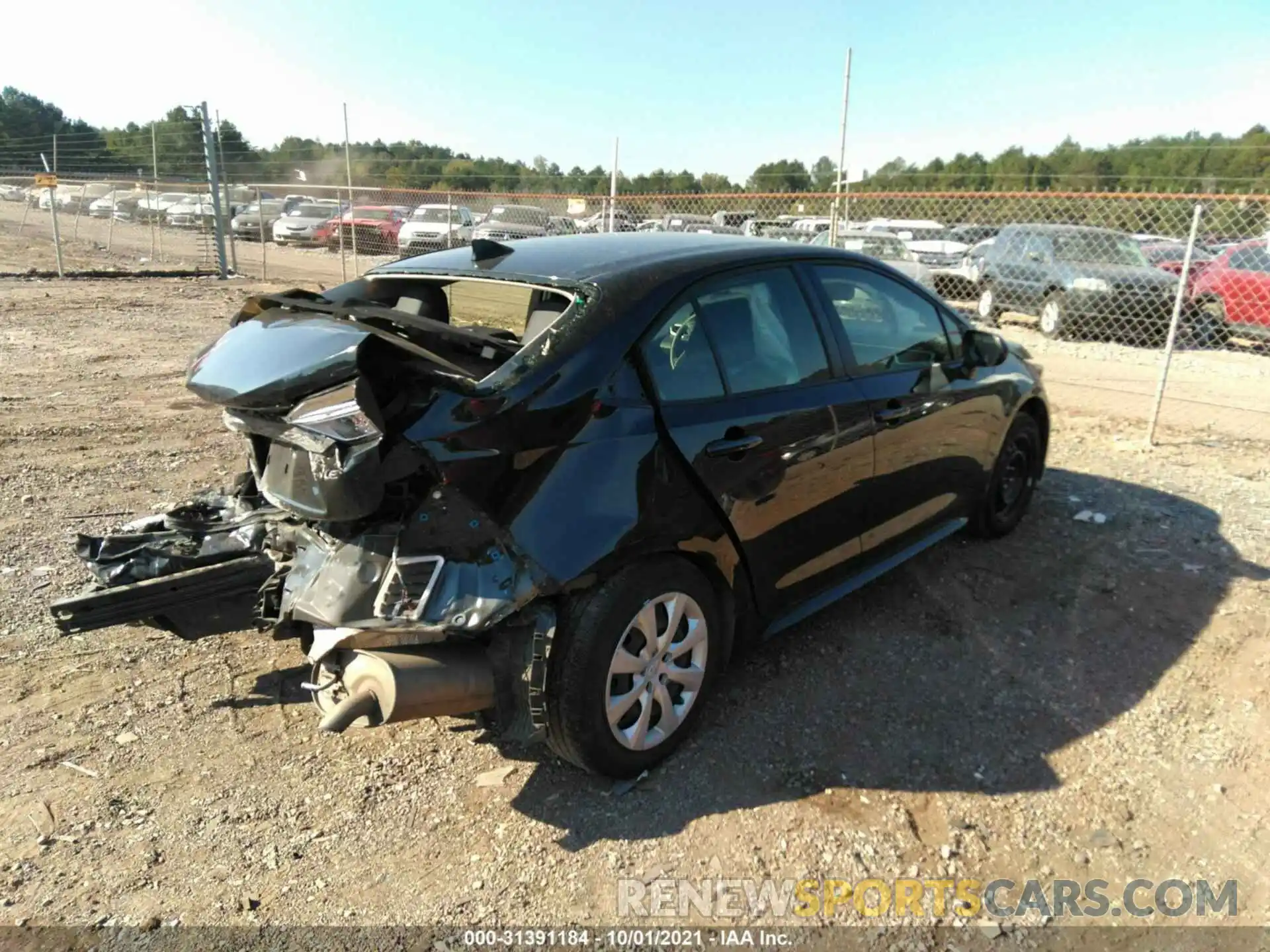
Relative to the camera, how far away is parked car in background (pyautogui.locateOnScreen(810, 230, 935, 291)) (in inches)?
517

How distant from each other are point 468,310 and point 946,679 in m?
2.54

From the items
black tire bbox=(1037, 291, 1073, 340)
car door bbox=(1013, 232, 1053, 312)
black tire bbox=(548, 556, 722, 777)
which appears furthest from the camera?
car door bbox=(1013, 232, 1053, 312)

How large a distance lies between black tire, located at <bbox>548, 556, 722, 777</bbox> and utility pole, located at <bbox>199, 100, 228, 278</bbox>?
16768 mm

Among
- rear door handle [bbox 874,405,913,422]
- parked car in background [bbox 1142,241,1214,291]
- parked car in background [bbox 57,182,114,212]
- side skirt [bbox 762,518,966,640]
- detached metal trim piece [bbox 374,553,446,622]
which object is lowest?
side skirt [bbox 762,518,966,640]

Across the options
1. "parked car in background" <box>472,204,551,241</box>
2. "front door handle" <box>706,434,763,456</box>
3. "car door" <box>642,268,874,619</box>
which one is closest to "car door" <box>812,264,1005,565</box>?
"car door" <box>642,268,874,619</box>

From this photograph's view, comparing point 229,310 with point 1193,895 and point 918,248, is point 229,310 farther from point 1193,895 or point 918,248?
point 1193,895

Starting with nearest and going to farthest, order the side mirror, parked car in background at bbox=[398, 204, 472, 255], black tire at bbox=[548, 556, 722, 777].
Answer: black tire at bbox=[548, 556, 722, 777]
the side mirror
parked car in background at bbox=[398, 204, 472, 255]

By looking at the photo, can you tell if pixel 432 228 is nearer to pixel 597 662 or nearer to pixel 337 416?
pixel 337 416

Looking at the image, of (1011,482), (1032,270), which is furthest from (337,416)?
(1032,270)

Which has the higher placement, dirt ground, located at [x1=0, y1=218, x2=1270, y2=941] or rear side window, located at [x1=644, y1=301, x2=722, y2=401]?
rear side window, located at [x1=644, y1=301, x2=722, y2=401]

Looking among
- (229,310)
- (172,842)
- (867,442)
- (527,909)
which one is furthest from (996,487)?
(229,310)

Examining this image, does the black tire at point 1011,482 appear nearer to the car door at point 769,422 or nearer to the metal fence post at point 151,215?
the car door at point 769,422

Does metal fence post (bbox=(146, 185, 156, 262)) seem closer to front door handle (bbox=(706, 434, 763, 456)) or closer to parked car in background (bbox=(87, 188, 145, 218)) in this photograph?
parked car in background (bbox=(87, 188, 145, 218))

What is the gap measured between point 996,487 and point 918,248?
12140mm
